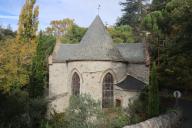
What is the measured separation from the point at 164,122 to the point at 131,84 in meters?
13.8

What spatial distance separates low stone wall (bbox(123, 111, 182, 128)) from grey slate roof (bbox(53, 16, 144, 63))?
11443mm

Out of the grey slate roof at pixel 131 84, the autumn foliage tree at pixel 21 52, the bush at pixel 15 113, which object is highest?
the autumn foliage tree at pixel 21 52

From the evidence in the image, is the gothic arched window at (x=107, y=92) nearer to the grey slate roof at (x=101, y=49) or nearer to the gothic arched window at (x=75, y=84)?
the grey slate roof at (x=101, y=49)

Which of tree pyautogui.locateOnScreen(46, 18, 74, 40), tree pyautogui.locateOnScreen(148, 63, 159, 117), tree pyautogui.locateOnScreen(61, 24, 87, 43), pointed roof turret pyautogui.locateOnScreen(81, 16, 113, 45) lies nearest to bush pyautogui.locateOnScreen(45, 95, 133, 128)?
tree pyautogui.locateOnScreen(148, 63, 159, 117)

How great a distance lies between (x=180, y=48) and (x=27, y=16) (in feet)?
65.8

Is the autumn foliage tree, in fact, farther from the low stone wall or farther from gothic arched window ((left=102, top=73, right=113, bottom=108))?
the low stone wall

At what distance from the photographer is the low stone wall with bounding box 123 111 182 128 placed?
1506 centimetres

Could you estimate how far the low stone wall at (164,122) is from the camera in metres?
15.1

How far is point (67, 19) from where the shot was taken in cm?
7231

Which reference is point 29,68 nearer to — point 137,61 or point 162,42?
point 137,61

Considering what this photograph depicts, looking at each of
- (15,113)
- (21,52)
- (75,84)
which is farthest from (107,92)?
(15,113)

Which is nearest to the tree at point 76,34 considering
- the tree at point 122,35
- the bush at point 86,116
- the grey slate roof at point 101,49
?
the tree at point 122,35

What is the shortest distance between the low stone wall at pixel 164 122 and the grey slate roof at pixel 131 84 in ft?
29.1

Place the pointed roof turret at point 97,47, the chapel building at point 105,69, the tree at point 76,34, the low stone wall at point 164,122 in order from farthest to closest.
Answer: the tree at point 76,34, the pointed roof turret at point 97,47, the chapel building at point 105,69, the low stone wall at point 164,122
